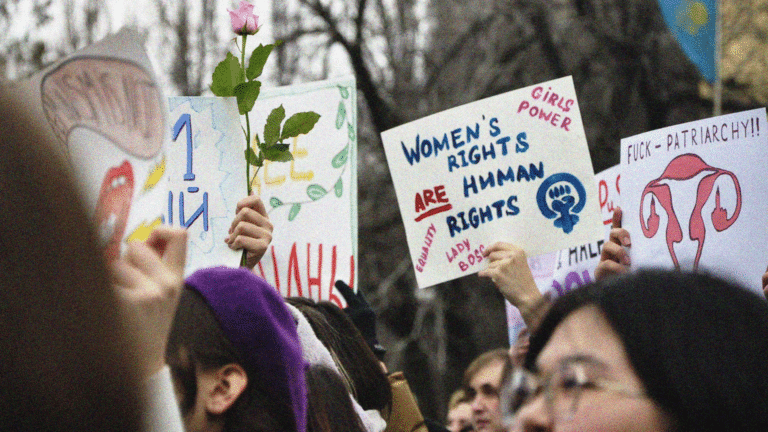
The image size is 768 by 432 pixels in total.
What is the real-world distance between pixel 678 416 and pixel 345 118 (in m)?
2.42

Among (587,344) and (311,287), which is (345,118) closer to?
(311,287)

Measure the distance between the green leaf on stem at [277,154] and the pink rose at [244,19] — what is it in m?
0.33

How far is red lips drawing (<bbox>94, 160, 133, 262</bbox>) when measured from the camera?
1.04 m

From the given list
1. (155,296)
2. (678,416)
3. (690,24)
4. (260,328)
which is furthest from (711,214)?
(155,296)

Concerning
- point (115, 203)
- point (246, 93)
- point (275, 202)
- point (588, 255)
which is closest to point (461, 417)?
point (588, 255)

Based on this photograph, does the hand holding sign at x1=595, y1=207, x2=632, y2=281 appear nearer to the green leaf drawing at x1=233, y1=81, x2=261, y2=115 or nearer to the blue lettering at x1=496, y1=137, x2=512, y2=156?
the blue lettering at x1=496, y1=137, x2=512, y2=156

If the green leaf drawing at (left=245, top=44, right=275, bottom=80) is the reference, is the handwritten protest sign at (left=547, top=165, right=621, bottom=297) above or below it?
below

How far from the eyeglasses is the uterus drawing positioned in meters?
1.74

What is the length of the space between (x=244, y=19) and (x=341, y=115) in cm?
81

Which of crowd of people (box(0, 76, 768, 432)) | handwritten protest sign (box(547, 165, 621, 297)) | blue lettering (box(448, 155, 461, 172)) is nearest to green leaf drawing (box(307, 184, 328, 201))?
blue lettering (box(448, 155, 461, 172))

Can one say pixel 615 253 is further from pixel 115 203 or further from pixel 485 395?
pixel 115 203

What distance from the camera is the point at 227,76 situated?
270 cm

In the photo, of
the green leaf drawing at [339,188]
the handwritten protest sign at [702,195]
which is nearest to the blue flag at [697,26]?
the handwritten protest sign at [702,195]

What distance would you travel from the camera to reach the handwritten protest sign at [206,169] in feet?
9.27
